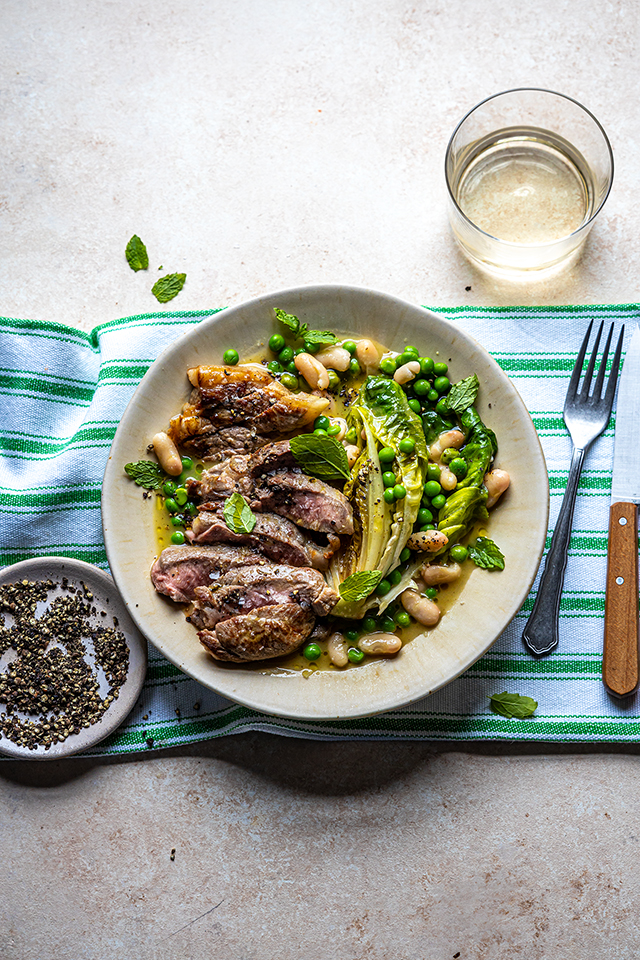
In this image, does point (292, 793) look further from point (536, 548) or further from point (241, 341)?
point (241, 341)

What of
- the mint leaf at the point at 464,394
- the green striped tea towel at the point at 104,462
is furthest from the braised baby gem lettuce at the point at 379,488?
the green striped tea towel at the point at 104,462

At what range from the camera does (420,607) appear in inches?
180

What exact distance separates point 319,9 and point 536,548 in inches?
167

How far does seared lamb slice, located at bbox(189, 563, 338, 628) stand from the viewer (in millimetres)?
4438

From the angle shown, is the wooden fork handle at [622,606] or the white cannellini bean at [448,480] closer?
the white cannellini bean at [448,480]

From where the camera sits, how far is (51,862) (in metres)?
5.05

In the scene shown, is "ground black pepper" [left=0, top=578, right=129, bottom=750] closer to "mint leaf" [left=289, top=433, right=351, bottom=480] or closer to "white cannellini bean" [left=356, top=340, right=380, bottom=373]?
"mint leaf" [left=289, top=433, right=351, bottom=480]

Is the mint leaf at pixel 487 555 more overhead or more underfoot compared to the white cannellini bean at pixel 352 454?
more underfoot

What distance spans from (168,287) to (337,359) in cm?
147

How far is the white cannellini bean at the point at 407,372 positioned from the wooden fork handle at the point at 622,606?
5.16 feet

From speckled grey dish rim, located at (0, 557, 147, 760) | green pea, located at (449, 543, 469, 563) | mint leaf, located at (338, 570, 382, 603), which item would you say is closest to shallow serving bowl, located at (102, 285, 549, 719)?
green pea, located at (449, 543, 469, 563)

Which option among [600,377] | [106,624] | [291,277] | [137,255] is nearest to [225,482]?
[106,624]

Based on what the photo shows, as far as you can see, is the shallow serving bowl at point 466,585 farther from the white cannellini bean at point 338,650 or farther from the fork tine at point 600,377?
the fork tine at point 600,377

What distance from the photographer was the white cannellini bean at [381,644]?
454 cm
